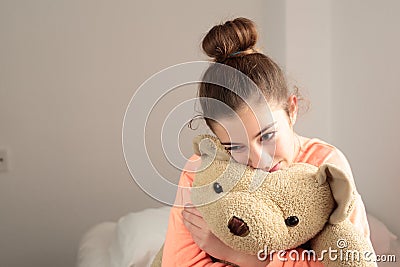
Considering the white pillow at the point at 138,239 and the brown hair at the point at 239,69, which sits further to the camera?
the white pillow at the point at 138,239

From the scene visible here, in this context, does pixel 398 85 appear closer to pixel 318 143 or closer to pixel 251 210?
pixel 318 143

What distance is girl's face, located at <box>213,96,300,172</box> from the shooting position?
1.02 m

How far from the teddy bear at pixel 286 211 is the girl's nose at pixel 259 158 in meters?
0.04

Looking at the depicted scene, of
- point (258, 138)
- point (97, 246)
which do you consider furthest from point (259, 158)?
point (97, 246)

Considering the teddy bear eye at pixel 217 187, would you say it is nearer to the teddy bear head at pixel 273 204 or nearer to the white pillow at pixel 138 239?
the teddy bear head at pixel 273 204

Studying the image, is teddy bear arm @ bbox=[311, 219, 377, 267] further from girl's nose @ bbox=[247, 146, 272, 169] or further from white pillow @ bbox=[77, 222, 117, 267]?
white pillow @ bbox=[77, 222, 117, 267]

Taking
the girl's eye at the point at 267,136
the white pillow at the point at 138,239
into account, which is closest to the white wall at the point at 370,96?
the white pillow at the point at 138,239

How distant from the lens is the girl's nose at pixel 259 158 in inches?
39.4

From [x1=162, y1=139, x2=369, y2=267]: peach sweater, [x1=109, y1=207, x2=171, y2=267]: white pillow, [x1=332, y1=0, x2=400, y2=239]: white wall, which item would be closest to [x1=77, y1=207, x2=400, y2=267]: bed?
[x1=109, y1=207, x2=171, y2=267]: white pillow

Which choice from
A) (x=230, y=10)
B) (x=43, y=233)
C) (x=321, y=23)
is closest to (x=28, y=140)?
(x=43, y=233)

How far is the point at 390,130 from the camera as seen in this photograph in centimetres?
190

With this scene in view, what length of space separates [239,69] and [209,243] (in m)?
0.31

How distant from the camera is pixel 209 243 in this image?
1.07 metres

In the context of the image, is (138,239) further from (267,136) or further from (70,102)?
(267,136)
